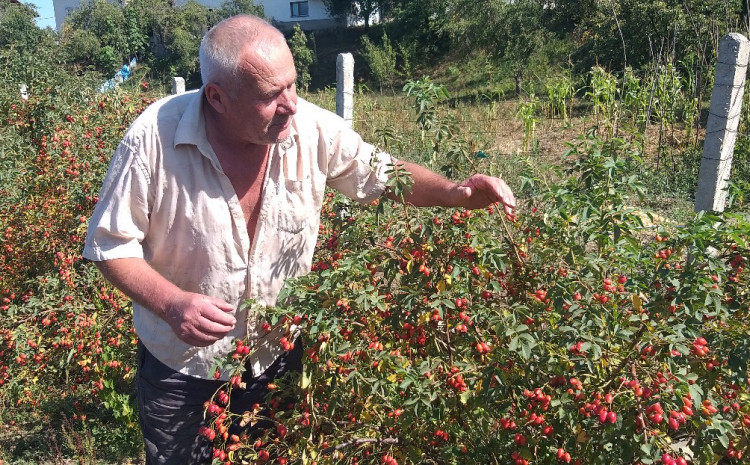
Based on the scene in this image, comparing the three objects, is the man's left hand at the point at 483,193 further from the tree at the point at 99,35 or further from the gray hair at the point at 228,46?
the tree at the point at 99,35

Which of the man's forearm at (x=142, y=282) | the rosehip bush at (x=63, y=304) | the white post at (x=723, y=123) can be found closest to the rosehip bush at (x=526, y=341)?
the man's forearm at (x=142, y=282)

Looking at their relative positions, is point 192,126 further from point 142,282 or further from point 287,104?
point 142,282

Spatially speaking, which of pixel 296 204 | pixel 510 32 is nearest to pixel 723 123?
pixel 296 204

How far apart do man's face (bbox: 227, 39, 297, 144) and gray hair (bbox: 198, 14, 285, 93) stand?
27 millimetres

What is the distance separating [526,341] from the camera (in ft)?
5.35

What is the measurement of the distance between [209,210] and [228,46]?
0.47 meters

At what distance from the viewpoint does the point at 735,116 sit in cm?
399

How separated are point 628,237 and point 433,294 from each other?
0.54 m

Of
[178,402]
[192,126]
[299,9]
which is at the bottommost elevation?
[178,402]

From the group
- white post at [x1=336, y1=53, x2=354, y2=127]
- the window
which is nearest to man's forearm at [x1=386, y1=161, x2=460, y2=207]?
white post at [x1=336, y1=53, x2=354, y2=127]

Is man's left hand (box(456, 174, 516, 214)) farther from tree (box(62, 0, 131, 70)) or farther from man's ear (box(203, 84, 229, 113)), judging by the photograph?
tree (box(62, 0, 131, 70))

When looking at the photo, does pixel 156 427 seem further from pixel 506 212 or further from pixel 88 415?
pixel 88 415

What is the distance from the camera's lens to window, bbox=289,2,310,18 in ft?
126

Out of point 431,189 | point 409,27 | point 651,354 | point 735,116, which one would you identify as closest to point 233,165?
point 431,189
